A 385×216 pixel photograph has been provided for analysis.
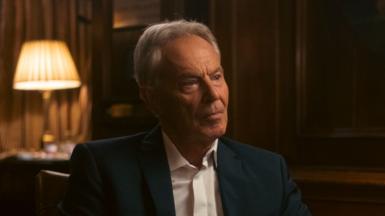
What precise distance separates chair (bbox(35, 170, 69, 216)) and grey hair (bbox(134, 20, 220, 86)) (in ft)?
1.49

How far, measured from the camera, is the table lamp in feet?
8.38

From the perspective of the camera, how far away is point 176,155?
1.22 meters

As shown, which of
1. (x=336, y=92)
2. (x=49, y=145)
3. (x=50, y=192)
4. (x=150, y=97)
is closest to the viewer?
(x=150, y=97)

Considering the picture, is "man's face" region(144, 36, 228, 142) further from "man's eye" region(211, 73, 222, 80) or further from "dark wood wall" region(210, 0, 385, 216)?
"dark wood wall" region(210, 0, 385, 216)

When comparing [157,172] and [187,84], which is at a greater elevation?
[187,84]

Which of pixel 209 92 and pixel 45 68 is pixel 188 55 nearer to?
pixel 209 92

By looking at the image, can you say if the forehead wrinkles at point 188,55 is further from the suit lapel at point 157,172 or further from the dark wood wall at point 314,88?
the dark wood wall at point 314,88

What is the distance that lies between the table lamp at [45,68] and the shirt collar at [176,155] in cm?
152

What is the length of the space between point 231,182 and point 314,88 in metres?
0.73

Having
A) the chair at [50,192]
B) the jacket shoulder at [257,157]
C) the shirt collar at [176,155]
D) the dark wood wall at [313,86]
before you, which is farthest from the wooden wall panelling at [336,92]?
the chair at [50,192]

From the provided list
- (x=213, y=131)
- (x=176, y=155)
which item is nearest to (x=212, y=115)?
(x=213, y=131)

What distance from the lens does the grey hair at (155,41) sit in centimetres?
117

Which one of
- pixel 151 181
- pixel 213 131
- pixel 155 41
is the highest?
pixel 155 41

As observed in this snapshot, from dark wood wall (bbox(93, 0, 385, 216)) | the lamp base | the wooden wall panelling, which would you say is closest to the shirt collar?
dark wood wall (bbox(93, 0, 385, 216))
